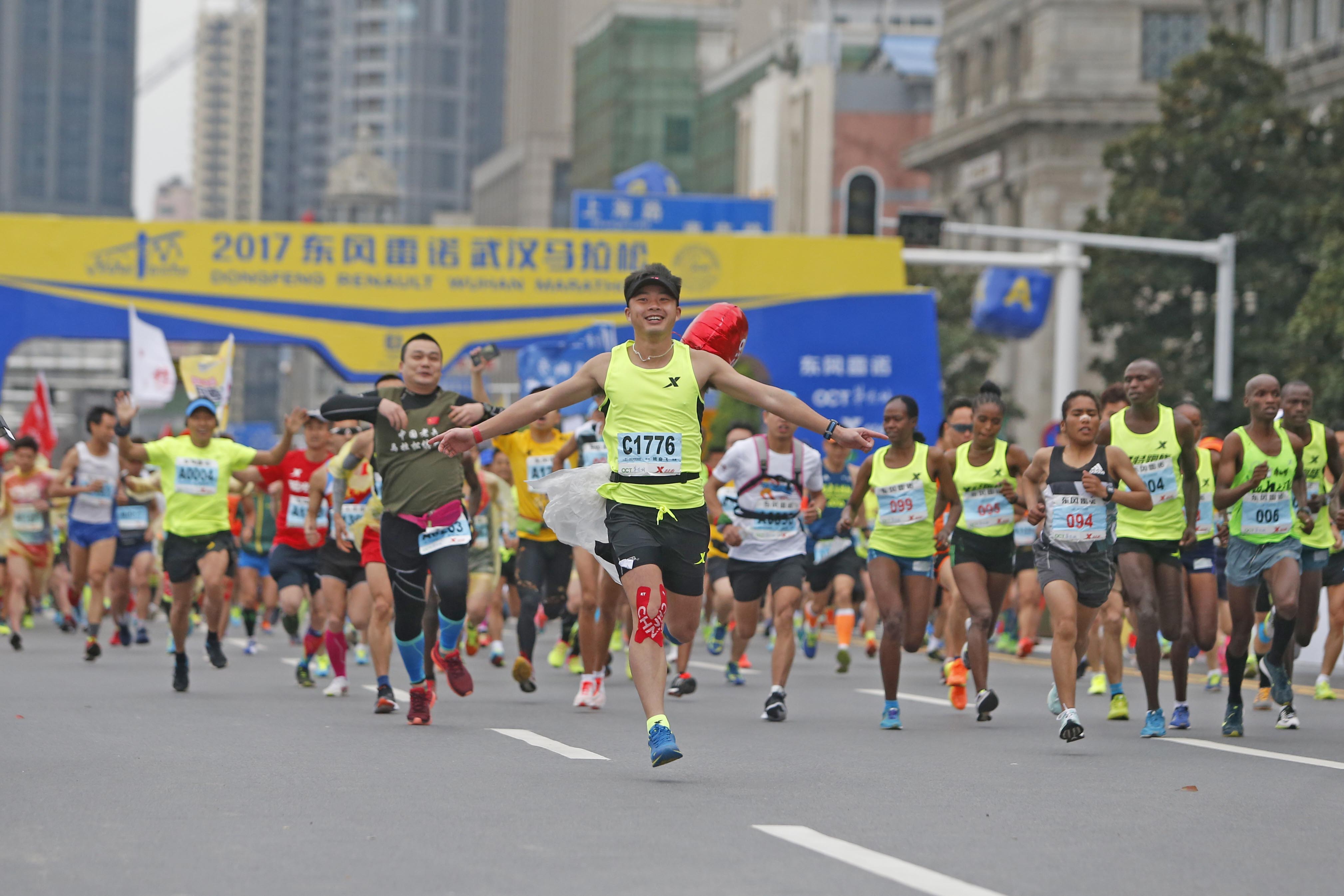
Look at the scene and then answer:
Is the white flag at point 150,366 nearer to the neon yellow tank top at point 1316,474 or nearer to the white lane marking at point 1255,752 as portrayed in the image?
the neon yellow tank top at point 1316,474

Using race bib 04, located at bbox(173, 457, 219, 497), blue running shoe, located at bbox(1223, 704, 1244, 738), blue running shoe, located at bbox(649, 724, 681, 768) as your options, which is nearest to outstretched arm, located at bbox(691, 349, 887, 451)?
blue running shoe, located at bbox(649, 724, 681, 768)

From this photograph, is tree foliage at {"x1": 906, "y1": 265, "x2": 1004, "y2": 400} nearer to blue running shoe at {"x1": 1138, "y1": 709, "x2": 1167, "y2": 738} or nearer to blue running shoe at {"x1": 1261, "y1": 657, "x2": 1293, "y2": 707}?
blue running shoe at {"x1": 1261, "y1": 657, "x2": 1293, "y2": 707}

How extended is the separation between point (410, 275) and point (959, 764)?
2065 cm

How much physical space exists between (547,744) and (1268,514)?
440cm

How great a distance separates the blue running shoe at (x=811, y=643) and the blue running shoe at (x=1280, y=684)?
768cm

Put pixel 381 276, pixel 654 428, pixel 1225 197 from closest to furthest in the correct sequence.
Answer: pixel 654 428 → pixel 381 276 → pixel 1225 197

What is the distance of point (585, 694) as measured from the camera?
524 inches

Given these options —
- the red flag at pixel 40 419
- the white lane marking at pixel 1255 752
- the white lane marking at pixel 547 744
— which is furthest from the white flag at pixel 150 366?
the white lane marking at pixel 1255 752

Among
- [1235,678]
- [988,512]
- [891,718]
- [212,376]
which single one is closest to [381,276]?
[212,376]

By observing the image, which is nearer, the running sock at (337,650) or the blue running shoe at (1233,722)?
the blue running shoe at (1233,722)

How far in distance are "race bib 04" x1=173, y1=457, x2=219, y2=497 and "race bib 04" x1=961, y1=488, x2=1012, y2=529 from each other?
5.03 metres

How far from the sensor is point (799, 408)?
9.51 meters

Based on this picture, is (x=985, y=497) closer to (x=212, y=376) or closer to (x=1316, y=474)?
(x=1316, y=474)

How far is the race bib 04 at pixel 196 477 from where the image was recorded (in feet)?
49.1
